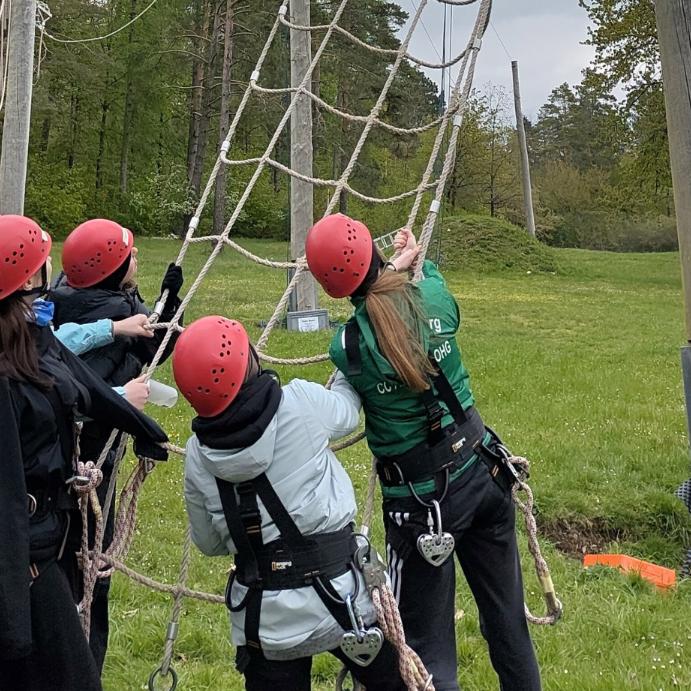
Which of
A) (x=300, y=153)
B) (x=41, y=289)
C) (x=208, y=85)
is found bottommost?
(x=41, y=289)

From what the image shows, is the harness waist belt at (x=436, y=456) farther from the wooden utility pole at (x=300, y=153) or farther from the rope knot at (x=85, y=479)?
the wooden utility pole at (x=300, y=153)

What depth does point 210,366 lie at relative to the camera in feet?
6.61

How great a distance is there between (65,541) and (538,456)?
428cm

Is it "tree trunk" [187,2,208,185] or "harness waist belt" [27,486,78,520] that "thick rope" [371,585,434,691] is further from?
"tree trunk" [187,2,208,185]

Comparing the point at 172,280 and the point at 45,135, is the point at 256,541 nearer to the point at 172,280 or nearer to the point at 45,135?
the point at 172,280

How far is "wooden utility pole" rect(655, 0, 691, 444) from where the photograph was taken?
379cm

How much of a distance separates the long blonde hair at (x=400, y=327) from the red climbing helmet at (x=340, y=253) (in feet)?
0.23

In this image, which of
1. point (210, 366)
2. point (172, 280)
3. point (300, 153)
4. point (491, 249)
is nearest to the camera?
point (210, 366)

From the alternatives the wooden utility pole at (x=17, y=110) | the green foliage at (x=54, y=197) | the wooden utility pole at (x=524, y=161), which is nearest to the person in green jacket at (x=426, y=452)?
the wooden utility pole at (x=17, y=110)

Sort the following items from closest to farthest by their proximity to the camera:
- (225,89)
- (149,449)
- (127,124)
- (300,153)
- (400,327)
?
(400,327) → (149,449) → (300,153) → (225,89) → (127,124)

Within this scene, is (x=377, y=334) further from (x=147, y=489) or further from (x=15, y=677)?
(x=147, y=489)

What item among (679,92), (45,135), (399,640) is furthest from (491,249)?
(45,135)

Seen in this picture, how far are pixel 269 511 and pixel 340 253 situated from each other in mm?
755

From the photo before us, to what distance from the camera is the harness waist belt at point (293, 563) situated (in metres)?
2.12
